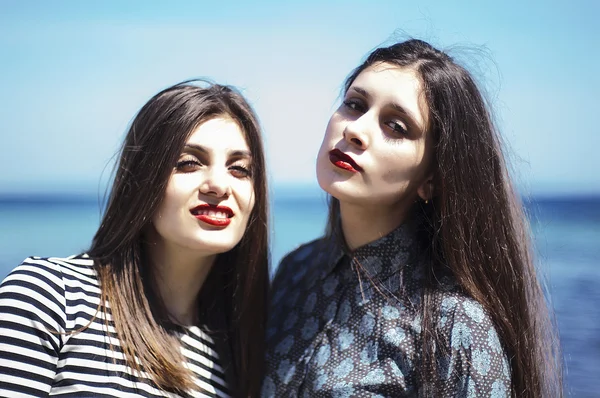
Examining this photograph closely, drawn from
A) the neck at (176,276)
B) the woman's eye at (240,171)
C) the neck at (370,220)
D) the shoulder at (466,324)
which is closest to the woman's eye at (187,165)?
the woman's eye at (240,171)

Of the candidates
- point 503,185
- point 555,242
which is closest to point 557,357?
point 503,185

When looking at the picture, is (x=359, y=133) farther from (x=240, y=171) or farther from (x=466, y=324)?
(x=466, y=324)

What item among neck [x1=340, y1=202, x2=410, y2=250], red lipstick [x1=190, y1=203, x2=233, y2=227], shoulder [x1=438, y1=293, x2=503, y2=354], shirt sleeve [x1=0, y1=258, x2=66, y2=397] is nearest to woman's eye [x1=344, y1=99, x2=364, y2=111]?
neck [x1=340, y1=202, x2=410, y2=250]

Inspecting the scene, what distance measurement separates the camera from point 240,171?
268 centimetres

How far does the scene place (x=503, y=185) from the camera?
263 cm

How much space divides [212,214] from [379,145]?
0.63m

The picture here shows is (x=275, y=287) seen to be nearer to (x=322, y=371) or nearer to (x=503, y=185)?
(x=322, y=371)

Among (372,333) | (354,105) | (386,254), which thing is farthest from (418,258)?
(354,105)

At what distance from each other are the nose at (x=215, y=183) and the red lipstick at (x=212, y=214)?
46 mm

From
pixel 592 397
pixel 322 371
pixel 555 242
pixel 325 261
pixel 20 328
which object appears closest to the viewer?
pixel 20 328

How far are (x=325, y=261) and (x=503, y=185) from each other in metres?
0.74

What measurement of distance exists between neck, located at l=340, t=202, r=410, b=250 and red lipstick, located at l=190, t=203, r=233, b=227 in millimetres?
444

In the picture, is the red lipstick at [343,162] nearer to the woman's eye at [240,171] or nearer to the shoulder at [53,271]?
the woman's eye at [240,171]

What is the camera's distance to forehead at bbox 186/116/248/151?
2.57 meters
